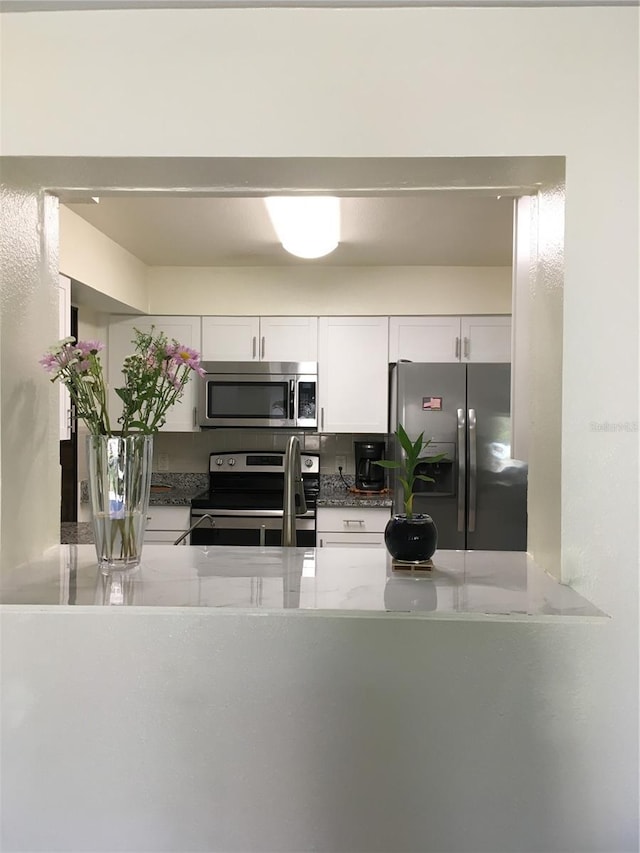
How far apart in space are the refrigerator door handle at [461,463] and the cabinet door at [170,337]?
5.54ft

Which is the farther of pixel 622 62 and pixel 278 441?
pixel 278 441

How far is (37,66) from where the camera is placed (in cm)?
114

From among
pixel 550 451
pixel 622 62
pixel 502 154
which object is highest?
pixel 622 62

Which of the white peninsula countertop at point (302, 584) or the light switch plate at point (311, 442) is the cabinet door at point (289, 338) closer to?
the light switch plate at point (311, 442)

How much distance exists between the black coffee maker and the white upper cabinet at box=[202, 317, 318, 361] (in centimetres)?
71

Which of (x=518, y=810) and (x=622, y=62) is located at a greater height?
(x=622, y=62)

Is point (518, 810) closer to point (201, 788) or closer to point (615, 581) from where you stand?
point (615, 581)

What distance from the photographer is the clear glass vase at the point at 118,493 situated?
3.88ft

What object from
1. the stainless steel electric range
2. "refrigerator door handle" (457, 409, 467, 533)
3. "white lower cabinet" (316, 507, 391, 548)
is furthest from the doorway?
"refrigerator door handle" (457, 409, 467, 533)

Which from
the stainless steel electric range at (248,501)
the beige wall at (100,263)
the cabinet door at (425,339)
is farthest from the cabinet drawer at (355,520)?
the beige wall at (100,263)

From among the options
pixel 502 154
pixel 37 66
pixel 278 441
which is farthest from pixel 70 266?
pixel 502 154

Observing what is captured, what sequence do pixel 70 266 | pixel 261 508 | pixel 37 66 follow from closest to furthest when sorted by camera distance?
pixel 37 66 → pixel 70 266 → pixel 261 508

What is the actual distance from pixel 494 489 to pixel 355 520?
86 centimetres

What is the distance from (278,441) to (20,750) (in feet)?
10.6
